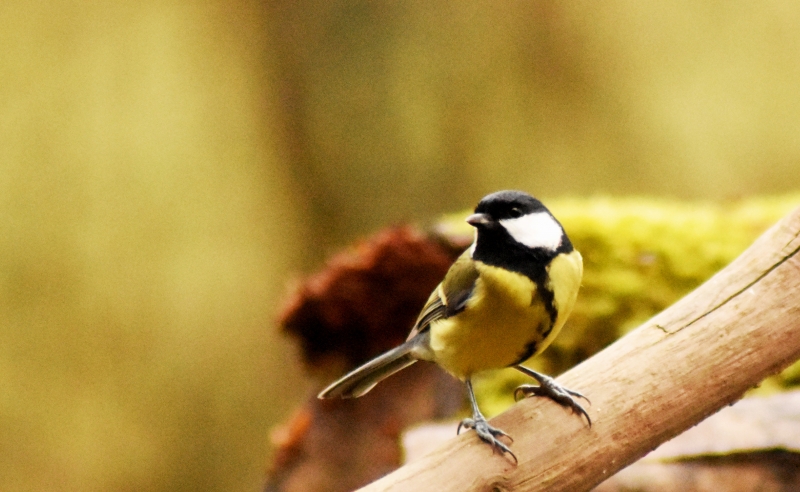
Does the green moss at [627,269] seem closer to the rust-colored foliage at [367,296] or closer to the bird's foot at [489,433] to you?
the rust-colored foliage at [367,296]

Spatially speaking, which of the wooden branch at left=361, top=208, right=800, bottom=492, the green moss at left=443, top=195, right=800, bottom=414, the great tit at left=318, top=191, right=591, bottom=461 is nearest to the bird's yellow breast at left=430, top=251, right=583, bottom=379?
the great tit at left=318, top=191, right=591, bottom=461

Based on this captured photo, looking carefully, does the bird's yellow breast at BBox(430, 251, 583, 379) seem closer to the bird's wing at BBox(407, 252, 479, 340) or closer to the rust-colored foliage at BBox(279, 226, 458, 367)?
the bird's wing at BBox(407, 252, 479, 340)

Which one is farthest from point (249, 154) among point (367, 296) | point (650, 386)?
point (650, 386)

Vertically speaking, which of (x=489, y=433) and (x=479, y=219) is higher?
(x=479, y=219)

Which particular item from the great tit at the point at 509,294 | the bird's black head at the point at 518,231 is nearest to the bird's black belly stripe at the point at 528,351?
the great tit at the point at 509,294

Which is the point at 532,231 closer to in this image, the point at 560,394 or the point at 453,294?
the point at 453,294

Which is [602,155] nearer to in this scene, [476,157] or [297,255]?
[476,157]
